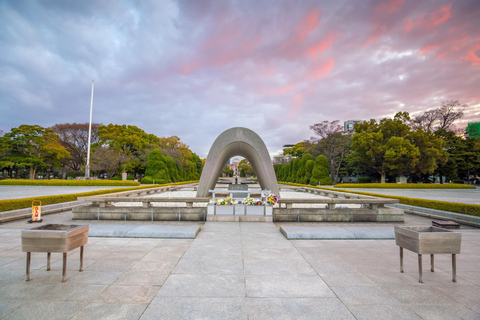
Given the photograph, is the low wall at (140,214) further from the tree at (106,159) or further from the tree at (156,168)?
the tree at (106,159)

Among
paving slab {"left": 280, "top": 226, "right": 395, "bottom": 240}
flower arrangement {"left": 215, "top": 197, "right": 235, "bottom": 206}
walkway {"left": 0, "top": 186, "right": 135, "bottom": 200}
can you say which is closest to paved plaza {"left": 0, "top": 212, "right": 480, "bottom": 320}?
paving slab {"left": 280, "top": 226, "right": 395, "bottom": 240}

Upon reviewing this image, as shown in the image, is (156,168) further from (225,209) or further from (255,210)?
(255,210)

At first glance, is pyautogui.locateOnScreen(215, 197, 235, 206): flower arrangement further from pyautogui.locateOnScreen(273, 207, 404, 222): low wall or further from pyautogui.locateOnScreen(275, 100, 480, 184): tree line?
pyautogui.locateOnScreen(275, 100, 480, 184): tree line

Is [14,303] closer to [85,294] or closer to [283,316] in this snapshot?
[85,294]

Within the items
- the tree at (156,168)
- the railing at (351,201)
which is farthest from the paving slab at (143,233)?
the tree at (156,168)

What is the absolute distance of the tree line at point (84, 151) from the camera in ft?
107

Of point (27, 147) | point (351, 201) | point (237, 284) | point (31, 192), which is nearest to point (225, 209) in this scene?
point (351, 201)

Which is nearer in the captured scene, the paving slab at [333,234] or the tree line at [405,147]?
the paving slab at [333,234]

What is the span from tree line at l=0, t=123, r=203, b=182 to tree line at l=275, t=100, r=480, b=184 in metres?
21.3

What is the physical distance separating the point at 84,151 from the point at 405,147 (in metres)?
51.9

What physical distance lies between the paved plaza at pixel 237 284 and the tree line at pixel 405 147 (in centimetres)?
2948

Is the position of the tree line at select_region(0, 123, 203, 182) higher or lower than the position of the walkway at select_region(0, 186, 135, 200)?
higher

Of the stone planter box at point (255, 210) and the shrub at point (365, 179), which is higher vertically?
the shrub at point (365, 179)

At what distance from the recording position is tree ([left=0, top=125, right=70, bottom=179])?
31.8m
